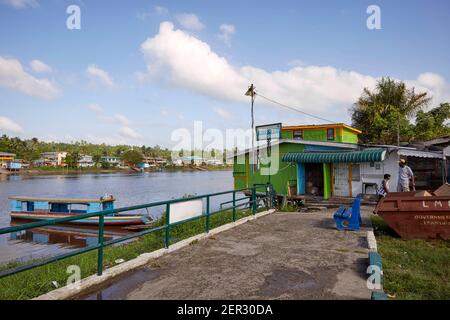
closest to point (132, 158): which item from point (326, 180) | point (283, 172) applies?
point (283, 172)

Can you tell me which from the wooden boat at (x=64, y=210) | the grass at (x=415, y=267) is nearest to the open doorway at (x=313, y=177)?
the wooden boat at (x=64, y=210)

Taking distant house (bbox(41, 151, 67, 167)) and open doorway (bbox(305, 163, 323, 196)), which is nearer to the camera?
open doorway (bbox(305, 163, 323, 196))

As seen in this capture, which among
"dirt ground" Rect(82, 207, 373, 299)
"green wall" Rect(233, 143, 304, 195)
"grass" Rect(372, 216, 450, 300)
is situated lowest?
"grass" Rect(372, 216, 450, 300)

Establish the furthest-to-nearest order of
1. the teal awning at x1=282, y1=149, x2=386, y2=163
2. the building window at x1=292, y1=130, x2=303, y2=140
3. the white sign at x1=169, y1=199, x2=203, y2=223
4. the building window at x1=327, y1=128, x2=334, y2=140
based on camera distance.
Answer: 1. the building window at x1=292, y1=130, x2=303, y2=140
2. the building window at x1=327, y1=128, x2=334, y2=140
3. the teal awning at x1=282, y1=149, x2=386, y2=163
4. the white sign at x1=169, y1=199, x2=203, y2=223

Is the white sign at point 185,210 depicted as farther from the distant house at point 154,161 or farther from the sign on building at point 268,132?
the distant house at point 154,161

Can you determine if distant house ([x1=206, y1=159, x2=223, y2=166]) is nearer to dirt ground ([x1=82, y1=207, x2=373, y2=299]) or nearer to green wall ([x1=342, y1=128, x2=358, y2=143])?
green wall ([x1=342, y1=128, x2=358, y2=143])

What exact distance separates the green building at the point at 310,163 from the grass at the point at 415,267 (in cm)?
890

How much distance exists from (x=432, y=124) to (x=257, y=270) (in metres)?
30.4

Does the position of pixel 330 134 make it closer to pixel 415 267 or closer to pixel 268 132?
pixel 268 132

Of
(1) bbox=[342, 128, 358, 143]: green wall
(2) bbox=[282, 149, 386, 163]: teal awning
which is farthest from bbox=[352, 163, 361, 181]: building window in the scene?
(1) bbox=[342, 128, 358, 143]: green wall

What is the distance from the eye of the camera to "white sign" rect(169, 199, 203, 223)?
718 cm

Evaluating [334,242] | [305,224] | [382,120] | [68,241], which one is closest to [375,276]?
[334,242]

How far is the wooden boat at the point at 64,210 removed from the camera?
20969 millimetres

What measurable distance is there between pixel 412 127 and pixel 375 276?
30.4 metres
